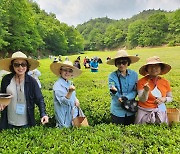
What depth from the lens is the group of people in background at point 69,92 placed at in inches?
155

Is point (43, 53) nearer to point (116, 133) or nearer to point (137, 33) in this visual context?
point (137, 33)

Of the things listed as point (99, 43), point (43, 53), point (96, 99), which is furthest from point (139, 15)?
point (96, 99)

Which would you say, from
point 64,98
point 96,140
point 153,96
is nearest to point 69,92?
point 64,98

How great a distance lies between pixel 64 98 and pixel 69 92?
22 centimetres

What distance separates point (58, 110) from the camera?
4.43 meters

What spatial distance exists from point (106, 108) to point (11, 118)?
10.4 feet

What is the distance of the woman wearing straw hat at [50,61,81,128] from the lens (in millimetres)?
4301

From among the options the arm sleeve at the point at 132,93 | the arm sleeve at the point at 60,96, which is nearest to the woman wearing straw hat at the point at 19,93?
the arm sleeve at the point at 60,96

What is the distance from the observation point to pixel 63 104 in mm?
4363

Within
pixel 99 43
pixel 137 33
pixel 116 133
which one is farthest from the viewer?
pixel 99 43

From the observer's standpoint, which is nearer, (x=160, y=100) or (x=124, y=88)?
(x=160, y=100)

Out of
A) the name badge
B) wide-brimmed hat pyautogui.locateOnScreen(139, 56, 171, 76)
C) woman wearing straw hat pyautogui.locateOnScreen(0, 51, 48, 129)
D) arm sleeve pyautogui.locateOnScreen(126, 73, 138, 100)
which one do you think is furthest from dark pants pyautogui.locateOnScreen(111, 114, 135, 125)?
the name badge

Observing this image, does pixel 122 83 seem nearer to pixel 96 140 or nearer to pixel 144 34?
pixel 96 140

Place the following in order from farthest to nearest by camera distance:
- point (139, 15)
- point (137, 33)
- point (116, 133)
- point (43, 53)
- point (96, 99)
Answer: point (139, 15)
point (137, 33)
point (43, 53)
point (96, 99)
point (116, 133)
